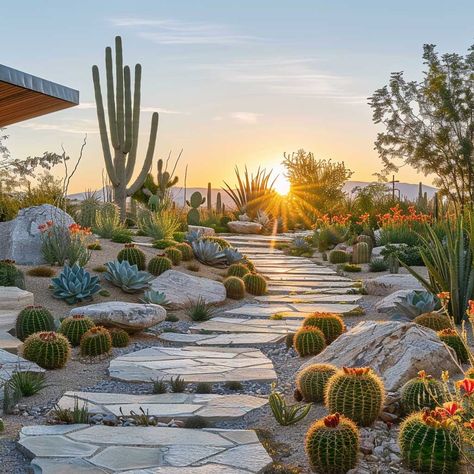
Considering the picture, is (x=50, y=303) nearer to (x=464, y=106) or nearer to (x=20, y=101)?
(x=20, y=101)

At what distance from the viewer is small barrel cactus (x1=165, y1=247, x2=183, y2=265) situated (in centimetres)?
1474

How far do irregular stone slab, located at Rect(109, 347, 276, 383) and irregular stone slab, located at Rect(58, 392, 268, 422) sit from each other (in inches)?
25.6

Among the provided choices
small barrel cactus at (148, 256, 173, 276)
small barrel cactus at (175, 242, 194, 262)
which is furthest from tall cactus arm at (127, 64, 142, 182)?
small barrel cactus at (148, 256, 173, 276)

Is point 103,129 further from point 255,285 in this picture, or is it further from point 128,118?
point 255,285

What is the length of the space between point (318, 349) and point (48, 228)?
6.58 meters

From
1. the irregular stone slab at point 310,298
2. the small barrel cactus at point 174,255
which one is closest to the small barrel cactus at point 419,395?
the irregular stone slab at point 310,298

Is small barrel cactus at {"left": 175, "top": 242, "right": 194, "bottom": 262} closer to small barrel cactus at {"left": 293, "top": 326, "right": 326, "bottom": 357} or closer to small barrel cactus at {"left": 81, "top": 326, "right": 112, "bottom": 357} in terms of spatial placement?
small barrel cactus at {"left": 81, "top": 326, "right": 112, "bottom": 357}

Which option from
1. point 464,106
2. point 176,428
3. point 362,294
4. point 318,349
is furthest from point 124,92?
point 176,428

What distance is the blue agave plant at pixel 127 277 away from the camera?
12.2 m

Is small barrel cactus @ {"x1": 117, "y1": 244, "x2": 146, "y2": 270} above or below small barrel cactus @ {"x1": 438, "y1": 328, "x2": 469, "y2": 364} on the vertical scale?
above

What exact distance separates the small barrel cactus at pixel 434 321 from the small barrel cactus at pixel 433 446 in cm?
383

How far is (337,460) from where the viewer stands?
4.77 meters

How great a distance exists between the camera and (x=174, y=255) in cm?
1477

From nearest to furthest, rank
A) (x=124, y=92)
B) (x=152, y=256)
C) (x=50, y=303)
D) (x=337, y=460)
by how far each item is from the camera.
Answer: (x=337, y=460)
(x=50, y=303)
(x=152, y=256)
(x=124, y=92)
